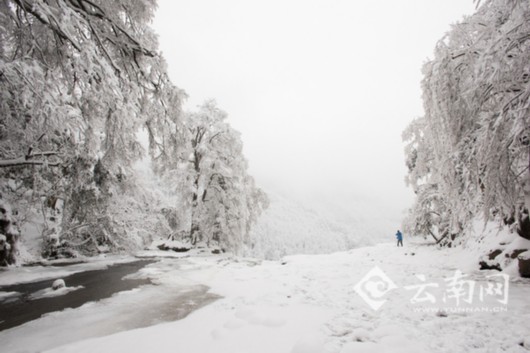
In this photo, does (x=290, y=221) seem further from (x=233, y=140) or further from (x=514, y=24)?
(x=514, y=24)

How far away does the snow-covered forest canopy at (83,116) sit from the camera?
3.42 meters

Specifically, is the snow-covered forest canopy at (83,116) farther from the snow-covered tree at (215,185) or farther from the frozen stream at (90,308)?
the snow-covered tree at (215,185)

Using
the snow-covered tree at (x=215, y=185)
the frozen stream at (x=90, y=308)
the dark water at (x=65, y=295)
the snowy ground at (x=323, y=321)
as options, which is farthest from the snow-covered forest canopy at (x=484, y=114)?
the snow-covered tree at (x=215, y=185)

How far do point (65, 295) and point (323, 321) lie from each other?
6.54m

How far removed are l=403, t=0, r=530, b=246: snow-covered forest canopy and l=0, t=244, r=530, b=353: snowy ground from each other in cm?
152

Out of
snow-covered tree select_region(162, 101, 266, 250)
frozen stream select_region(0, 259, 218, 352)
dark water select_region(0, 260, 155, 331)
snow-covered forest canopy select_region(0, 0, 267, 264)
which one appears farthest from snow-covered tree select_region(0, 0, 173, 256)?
snow-covered tree select_region(162, 101, 266, 250)

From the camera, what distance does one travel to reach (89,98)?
157 inches

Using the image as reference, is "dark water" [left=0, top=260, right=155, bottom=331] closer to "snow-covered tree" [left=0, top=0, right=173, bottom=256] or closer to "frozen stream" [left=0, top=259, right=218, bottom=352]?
"frozen stream" [left=0, top=259, right=218, bottom=352]

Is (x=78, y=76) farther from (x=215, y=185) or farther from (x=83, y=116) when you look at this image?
(x=215, y=185)

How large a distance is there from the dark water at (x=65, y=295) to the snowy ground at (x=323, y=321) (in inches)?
21.9

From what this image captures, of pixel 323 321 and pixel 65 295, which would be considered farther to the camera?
pixel 65 295

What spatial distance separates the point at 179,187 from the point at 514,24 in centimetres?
1593

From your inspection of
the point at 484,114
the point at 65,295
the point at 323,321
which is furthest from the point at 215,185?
the point at 484,114

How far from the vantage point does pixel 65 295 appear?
21.5ft
